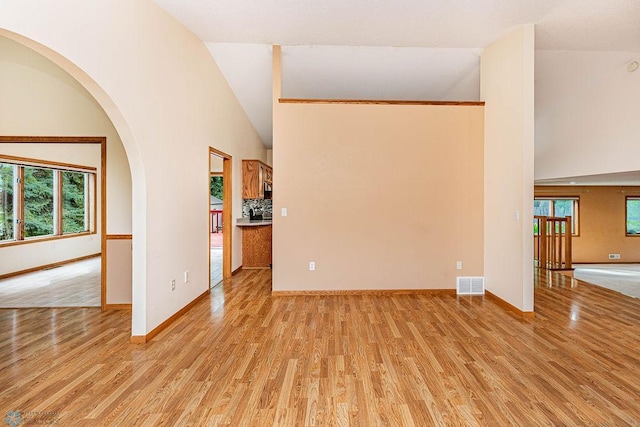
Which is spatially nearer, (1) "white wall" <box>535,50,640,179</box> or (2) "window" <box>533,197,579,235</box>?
(1) "white wall" <box>535,50,640,179</box>

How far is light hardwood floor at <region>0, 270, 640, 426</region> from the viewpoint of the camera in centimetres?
194

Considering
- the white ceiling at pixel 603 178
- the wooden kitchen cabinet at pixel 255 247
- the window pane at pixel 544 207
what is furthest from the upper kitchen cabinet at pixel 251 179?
the window pane at pixel 544 207

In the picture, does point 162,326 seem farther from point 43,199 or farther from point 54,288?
point 43,199

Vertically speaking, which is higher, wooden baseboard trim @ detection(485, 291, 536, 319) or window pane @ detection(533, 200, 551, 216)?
window pane @ detection(533, 200, 551, 216)

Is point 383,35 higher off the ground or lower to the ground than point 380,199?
higher

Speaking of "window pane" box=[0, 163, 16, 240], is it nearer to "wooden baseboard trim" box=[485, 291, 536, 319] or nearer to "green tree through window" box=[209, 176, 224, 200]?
"green tree through window" box=[209, 176, 224, 200]

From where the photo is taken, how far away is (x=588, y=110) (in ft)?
15.3

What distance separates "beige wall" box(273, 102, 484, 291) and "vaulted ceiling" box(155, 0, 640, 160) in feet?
2.51

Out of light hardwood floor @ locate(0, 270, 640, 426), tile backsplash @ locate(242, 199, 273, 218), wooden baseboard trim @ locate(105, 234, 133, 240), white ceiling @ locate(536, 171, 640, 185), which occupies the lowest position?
light hardwood floor @ locate(0, 270, 640, 426)

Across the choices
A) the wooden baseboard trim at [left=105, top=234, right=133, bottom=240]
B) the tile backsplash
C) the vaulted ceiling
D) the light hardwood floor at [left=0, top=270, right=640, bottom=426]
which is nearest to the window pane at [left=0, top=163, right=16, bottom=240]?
the light hardwood floor at [left=0, top=270, right=640, bottom=426]

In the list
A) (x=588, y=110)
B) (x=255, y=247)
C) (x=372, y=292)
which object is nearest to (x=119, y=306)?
(x=255, y=247)

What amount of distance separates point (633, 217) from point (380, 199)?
9915mm

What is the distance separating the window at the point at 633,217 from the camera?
378 inches

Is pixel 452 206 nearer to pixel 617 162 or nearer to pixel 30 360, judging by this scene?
pixel 617 162
